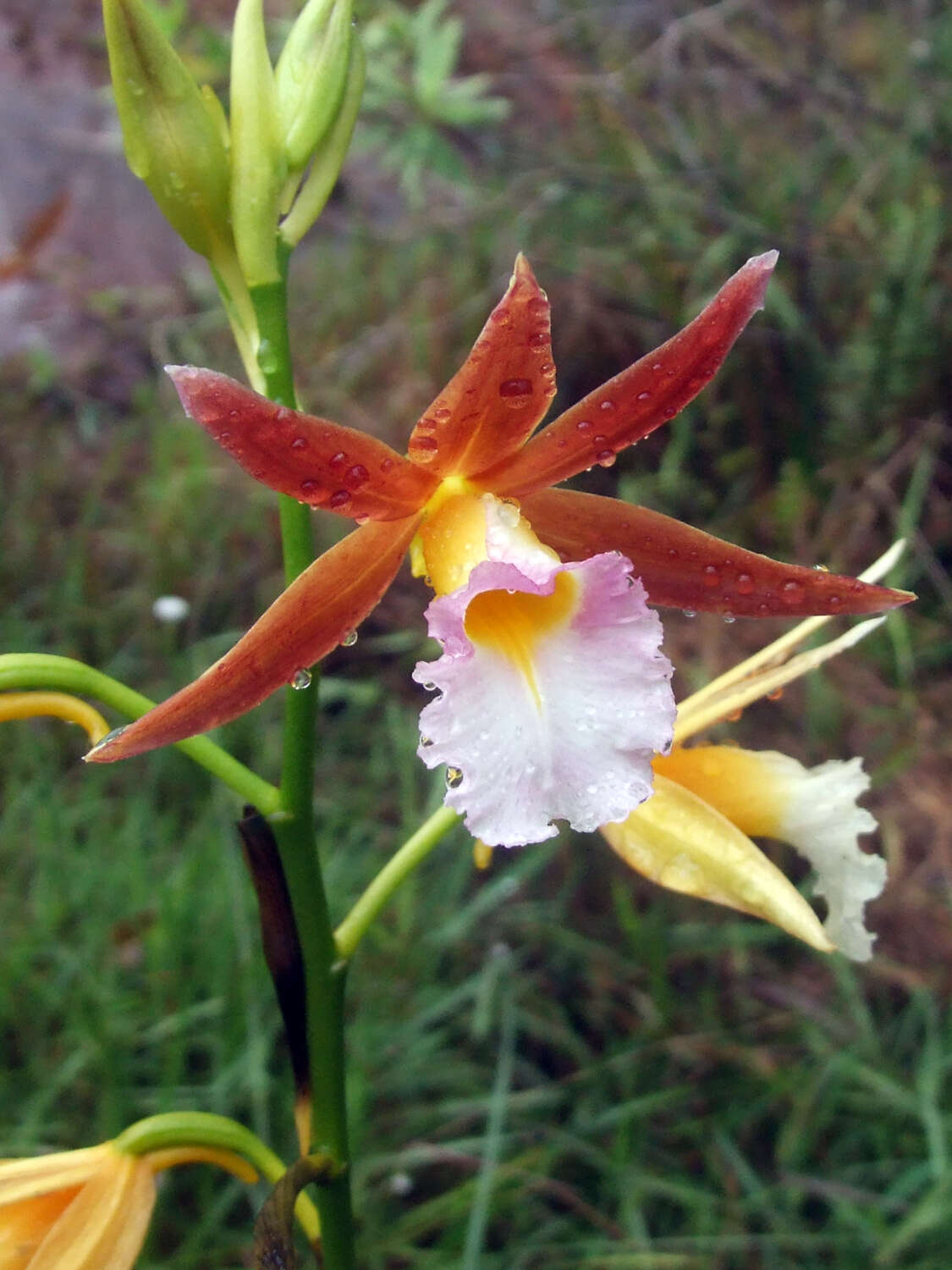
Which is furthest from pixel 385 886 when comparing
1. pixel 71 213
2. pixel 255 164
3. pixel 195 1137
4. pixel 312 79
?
pixel 71 213

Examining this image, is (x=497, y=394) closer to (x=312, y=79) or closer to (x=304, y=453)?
(x=304, y=453)

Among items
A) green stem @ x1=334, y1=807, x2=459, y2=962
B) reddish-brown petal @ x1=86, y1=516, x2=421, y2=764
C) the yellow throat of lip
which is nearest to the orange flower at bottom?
green stem @ x1=334, y1=807, x2=459, y2=962

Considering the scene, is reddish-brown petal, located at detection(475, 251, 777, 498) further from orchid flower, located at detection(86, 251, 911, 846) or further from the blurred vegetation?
the blurred vegetation

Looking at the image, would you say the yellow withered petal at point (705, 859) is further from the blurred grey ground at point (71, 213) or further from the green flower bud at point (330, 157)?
the blurred grey ground at point (71, 213)

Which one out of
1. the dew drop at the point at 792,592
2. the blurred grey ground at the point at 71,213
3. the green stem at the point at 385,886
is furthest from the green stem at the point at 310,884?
the blurred grey ground at the point at 71,213

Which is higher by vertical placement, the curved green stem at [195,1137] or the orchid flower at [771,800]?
the orchid flower at [771,800]

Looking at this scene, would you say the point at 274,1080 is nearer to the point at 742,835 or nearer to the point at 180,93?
the point at 742,835

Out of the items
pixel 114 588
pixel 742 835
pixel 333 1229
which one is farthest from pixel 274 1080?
pixel 114 588
